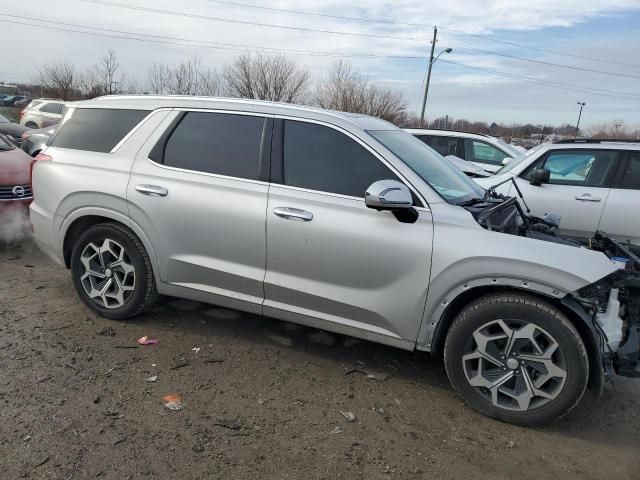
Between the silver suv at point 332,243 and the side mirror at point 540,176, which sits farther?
the side mirror at point 540,176

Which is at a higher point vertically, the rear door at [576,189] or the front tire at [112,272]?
the rear door at [576,189]

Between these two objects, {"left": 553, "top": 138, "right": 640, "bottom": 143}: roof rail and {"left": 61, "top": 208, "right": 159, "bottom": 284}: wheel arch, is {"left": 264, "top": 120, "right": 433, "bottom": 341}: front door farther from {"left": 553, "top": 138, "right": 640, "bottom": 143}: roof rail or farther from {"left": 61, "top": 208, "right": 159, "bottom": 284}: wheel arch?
{"left": 553, "top": 138, "right": 640, "bottom": 143}: roof rail

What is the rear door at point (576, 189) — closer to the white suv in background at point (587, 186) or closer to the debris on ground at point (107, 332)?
the white suv in background at point (587, 186)

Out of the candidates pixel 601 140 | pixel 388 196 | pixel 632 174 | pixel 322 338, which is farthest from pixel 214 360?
pixel 601 140

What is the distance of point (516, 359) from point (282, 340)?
6.04 feet

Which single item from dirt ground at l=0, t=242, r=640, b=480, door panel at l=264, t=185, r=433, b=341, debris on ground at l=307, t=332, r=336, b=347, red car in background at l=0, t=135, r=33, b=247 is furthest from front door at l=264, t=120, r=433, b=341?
red car in background at l=0, t=135, r=33, b=247

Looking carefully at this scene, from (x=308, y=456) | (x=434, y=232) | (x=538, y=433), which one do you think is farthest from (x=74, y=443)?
(x=538, y=433)

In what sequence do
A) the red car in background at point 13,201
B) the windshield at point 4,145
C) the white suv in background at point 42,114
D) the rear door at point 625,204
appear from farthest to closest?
1. the white suv in background at point 42,114
2. the windshield at point 4,145
3. the red car in background at point 13,201
4. the rear door at point 625,204

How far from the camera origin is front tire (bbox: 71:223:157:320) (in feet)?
13.3

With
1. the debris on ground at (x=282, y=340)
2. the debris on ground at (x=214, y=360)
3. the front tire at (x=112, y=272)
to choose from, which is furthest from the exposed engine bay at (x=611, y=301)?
the front tire at (x=112, y=272)

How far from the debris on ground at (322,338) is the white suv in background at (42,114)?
19594 mm

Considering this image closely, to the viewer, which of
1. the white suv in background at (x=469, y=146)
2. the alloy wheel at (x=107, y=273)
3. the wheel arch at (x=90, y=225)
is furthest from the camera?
the white suv in background at (x=469, y=146)

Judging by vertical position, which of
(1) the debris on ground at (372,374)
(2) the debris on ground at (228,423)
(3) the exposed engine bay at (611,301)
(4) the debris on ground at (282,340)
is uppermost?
(3) the exposed engine bay at (611,301)

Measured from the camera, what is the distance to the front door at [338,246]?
325cm
